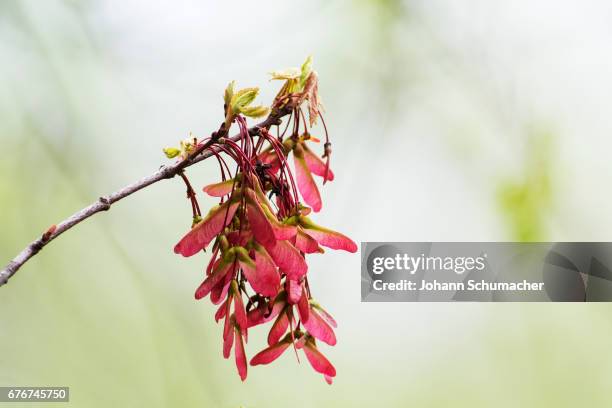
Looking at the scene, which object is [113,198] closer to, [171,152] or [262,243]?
[171,152]

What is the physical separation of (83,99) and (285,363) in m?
0.54

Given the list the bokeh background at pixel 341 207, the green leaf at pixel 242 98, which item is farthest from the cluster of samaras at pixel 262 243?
the bokeh background at pixel 341 207

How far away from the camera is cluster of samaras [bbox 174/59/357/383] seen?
523mm

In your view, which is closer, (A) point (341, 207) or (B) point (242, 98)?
(B) point (242, 98)

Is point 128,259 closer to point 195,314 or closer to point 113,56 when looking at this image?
point 195,314

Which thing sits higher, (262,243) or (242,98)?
(242,98)

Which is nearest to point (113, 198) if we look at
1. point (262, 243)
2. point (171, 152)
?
point (171, 152)

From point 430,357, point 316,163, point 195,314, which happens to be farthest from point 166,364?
point 316,163

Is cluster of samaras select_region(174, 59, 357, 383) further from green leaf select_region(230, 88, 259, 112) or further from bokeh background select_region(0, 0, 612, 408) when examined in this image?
bokeh background select_region(0, 0, 612, 408)

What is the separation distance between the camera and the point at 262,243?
0.52 meters

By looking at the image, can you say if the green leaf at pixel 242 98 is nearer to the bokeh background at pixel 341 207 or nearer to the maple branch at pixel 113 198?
the maple branch at pixel 113 198

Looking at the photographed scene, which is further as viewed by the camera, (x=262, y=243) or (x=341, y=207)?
(x=341, y=207)

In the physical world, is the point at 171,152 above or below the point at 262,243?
above

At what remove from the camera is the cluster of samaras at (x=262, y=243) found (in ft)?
1.72
